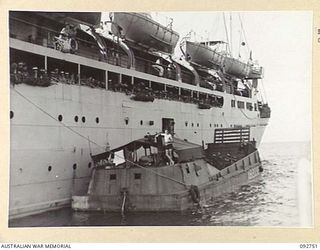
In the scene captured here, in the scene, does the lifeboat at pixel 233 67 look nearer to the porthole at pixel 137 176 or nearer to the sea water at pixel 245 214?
the sea water at pixel 245 214

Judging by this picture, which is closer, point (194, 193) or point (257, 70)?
point (194, 193)

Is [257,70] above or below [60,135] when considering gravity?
above

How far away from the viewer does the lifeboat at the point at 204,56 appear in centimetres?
749

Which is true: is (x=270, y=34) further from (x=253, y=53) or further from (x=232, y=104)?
(x=232, y=104)

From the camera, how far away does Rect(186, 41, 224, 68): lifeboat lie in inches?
295

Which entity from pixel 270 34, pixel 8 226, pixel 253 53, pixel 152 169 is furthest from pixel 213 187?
pixel 8 226

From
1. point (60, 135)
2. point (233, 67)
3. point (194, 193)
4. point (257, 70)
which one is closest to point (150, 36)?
point (257, 70)

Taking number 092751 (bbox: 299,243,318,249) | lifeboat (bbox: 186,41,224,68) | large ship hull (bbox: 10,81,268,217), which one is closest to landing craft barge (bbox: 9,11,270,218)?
large ship hull (bbox: 10,81,268,217)

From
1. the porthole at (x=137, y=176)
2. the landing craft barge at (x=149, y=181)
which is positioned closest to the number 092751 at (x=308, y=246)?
the landing craft barge at (x=149, y=181)

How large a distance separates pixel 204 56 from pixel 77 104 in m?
3.93

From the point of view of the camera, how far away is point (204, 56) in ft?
25.9

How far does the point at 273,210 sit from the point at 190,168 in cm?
117

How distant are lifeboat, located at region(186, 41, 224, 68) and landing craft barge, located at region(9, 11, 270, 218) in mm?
596

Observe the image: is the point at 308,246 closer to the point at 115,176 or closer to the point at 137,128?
the point at 115,176
